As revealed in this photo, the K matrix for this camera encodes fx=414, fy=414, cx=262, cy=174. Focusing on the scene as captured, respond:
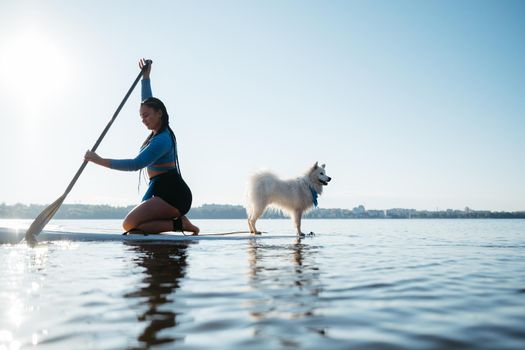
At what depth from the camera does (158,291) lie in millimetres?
2783

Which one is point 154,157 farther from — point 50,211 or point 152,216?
point 50,211

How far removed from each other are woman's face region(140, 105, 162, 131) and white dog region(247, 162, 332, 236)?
4091 millimetres

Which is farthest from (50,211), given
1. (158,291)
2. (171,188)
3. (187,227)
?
(158,291)

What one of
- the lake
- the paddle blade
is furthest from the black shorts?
the lake

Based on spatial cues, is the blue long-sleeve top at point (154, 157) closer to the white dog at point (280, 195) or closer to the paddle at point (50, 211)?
the paddle at point (50, 211)

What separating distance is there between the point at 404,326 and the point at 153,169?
5880mm

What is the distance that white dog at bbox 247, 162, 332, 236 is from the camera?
10.7 meters

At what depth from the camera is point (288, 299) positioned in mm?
2582

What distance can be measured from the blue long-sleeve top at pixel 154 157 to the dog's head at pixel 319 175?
5.24 meters

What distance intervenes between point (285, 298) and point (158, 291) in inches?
33.9

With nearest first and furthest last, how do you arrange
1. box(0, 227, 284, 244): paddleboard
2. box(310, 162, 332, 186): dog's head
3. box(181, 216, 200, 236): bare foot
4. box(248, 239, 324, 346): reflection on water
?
1. box(248, 239, 324, 346): reflection on water
2. box(0, 227, 284, 244): paddleboard
3. box(181, 216, 200, 236): bare foot
4. box(310, 162, 332, 186): dog's head

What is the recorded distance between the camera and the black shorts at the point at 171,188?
7137 mm

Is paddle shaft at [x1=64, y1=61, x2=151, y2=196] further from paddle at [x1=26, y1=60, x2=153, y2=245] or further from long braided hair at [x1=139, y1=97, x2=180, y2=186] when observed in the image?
long braided hair at [x1=139, y1=97, x2=180, y2=186]

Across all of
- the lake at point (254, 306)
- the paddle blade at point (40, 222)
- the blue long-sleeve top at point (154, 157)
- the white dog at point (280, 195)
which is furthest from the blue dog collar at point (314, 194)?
the lake at point (254, 306)
